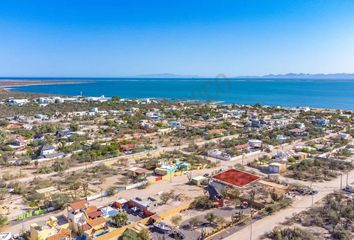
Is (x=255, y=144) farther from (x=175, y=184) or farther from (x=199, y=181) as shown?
(x=175, y=184)

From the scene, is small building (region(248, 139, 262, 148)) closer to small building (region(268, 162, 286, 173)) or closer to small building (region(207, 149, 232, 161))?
small building (region(207, 149, 232, 161))

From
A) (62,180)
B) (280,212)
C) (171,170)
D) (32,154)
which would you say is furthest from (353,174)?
(32,154)

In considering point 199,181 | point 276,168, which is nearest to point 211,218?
point 199,181

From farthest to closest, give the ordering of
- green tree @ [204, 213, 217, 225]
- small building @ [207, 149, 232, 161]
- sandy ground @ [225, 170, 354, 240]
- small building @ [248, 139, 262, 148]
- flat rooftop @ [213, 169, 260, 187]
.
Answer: small building @ [248, 139, 262, 148], small building @ [207, 149, 232, 161], flat rooftop @ [213, 169, 260, 187], green tree @ [204, 213, 217, 225], sandy ground @ [225, 170, 354, 240]

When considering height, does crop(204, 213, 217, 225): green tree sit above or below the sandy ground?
above

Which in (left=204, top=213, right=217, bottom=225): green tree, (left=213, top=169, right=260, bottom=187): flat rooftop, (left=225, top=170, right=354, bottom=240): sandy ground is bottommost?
(left=225, top=170, right=354, bottom=240): sandy ground

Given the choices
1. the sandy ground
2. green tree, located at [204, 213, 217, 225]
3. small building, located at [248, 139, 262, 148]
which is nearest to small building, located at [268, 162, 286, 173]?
the sandy ground

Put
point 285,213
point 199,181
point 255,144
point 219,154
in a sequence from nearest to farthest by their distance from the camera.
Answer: point 285,213 → point 199,181 → point 219,154 → point 255,144
